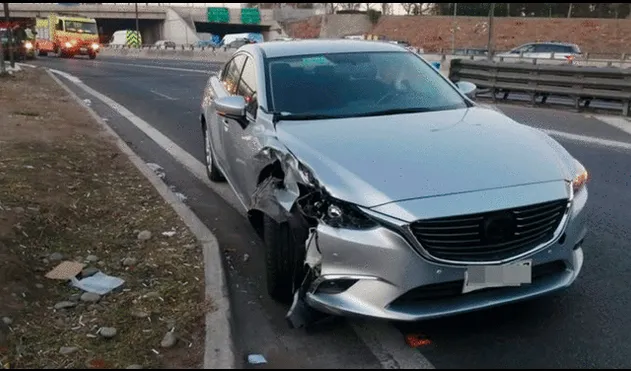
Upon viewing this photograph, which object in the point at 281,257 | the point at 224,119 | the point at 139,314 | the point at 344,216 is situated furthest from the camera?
the point at 224,119

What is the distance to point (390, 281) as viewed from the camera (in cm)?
344

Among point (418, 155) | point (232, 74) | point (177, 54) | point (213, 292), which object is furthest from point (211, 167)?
point (177, 54)

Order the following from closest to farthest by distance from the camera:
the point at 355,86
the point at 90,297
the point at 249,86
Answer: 1. the point at 90,297
2. the point at 355,86
3. the point at 249,86

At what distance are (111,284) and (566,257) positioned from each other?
123 inches

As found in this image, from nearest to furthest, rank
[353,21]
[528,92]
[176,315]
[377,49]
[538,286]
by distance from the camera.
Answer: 1. [538,286]
2. [176,315]
3. [377,49]
4. [528,92]
5. [353,21]

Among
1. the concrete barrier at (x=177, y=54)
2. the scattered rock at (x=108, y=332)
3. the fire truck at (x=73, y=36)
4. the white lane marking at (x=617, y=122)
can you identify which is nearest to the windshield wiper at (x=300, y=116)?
the scattered rock at (x=108, y=332)

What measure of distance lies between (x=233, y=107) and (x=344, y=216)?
194 centimetres

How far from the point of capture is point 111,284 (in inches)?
186

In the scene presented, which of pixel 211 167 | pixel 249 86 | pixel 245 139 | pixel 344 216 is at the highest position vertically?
pixel 249 86

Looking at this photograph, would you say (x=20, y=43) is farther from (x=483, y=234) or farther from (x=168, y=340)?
(x=483, y=234)

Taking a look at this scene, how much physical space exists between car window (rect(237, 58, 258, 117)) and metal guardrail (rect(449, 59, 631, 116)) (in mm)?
9809

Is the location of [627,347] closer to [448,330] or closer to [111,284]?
[448,330]

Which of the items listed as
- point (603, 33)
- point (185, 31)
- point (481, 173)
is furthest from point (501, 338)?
point (185, 31)

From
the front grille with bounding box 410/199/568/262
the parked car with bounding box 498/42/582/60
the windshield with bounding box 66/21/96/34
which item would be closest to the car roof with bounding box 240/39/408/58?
the front grille with bounding box 410/199/568/262
